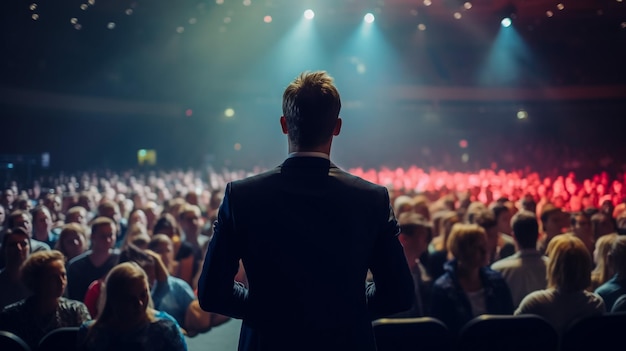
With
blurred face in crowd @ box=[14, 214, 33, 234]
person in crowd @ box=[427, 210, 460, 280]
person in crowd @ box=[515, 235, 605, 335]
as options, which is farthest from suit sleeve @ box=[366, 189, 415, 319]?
blurred face in crowd @ box=[14, 214, 33, 234]

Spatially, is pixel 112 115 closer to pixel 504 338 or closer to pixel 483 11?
pixel 483 11

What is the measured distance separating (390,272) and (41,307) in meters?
2.86

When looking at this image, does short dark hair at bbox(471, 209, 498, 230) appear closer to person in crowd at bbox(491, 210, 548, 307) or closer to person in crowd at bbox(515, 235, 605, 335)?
person in crowd at bbox(491, 210, 548, 307)

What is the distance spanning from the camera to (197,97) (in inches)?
1011

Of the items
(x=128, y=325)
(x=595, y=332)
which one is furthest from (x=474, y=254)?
(x=128, y=325)

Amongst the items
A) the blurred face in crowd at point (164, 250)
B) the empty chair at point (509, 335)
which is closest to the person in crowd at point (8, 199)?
the blurred face in crowd at point (164, 250)

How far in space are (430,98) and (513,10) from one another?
29.3 feet

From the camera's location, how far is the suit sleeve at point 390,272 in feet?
5.85

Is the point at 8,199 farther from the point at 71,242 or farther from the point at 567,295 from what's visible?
the point at 567,295

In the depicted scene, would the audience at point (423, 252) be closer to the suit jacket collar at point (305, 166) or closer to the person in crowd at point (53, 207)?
the person in crowd at point (53, 207)

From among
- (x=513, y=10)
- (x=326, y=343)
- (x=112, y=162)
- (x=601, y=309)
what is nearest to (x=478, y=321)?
(x=601, y=309)

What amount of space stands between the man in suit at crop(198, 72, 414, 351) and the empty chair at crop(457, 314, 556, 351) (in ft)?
6.22

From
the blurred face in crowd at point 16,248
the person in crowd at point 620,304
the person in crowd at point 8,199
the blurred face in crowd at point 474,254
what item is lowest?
the person in crowd at point 620,304

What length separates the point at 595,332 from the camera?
11.9 feet
